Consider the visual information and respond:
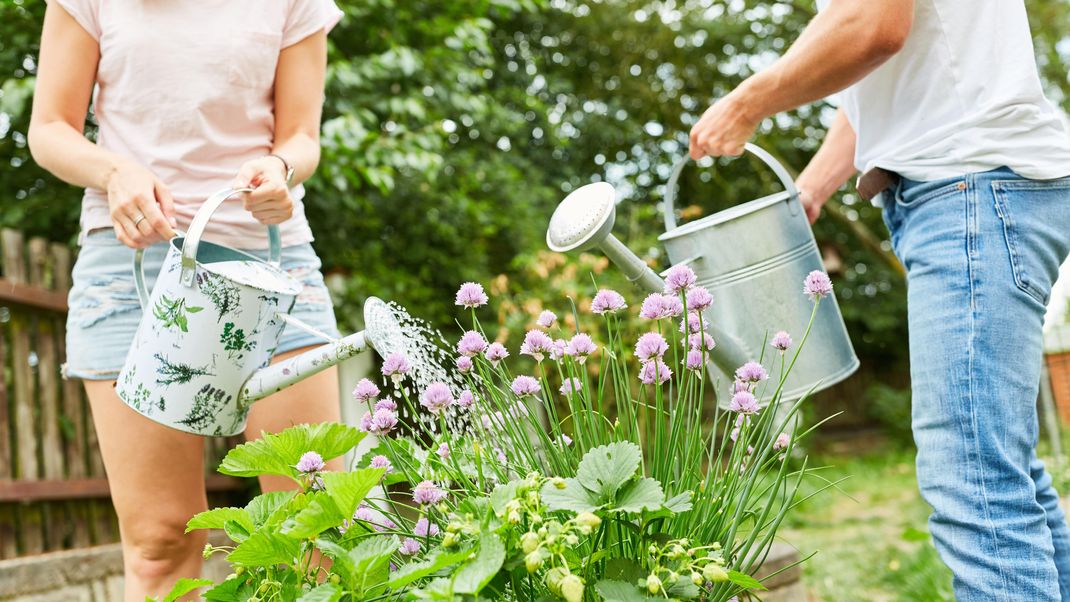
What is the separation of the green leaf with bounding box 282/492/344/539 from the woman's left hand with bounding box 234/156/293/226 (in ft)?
1.76

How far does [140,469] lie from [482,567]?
31.1 inches

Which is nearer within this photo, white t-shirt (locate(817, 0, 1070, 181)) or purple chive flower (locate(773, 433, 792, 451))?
purple chive flower (locate(773, 433, 792, 451))

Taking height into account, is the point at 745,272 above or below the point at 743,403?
above

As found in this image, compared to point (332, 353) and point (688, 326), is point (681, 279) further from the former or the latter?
point (332, 353)

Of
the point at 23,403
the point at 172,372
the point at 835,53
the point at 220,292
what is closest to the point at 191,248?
the point at 220,292

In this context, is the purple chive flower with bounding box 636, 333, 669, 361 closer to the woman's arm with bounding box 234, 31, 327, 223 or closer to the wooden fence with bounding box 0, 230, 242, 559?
the woman's arm with bounding box 234, 31, 327, 223

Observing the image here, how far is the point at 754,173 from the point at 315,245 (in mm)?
5679

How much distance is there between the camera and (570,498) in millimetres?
859

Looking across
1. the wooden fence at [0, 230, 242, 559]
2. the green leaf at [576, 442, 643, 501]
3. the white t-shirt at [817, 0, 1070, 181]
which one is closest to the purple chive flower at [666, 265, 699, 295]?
the green leaf at [576, 442, 643, 501]

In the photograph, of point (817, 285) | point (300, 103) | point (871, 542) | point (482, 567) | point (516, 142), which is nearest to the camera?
point (482, 567)

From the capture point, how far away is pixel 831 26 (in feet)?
3.83

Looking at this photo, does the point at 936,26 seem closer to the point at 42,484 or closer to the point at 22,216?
the point at 42,484

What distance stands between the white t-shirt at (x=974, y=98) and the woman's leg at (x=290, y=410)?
0.91 m

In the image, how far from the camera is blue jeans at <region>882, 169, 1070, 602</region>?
1121 mm
